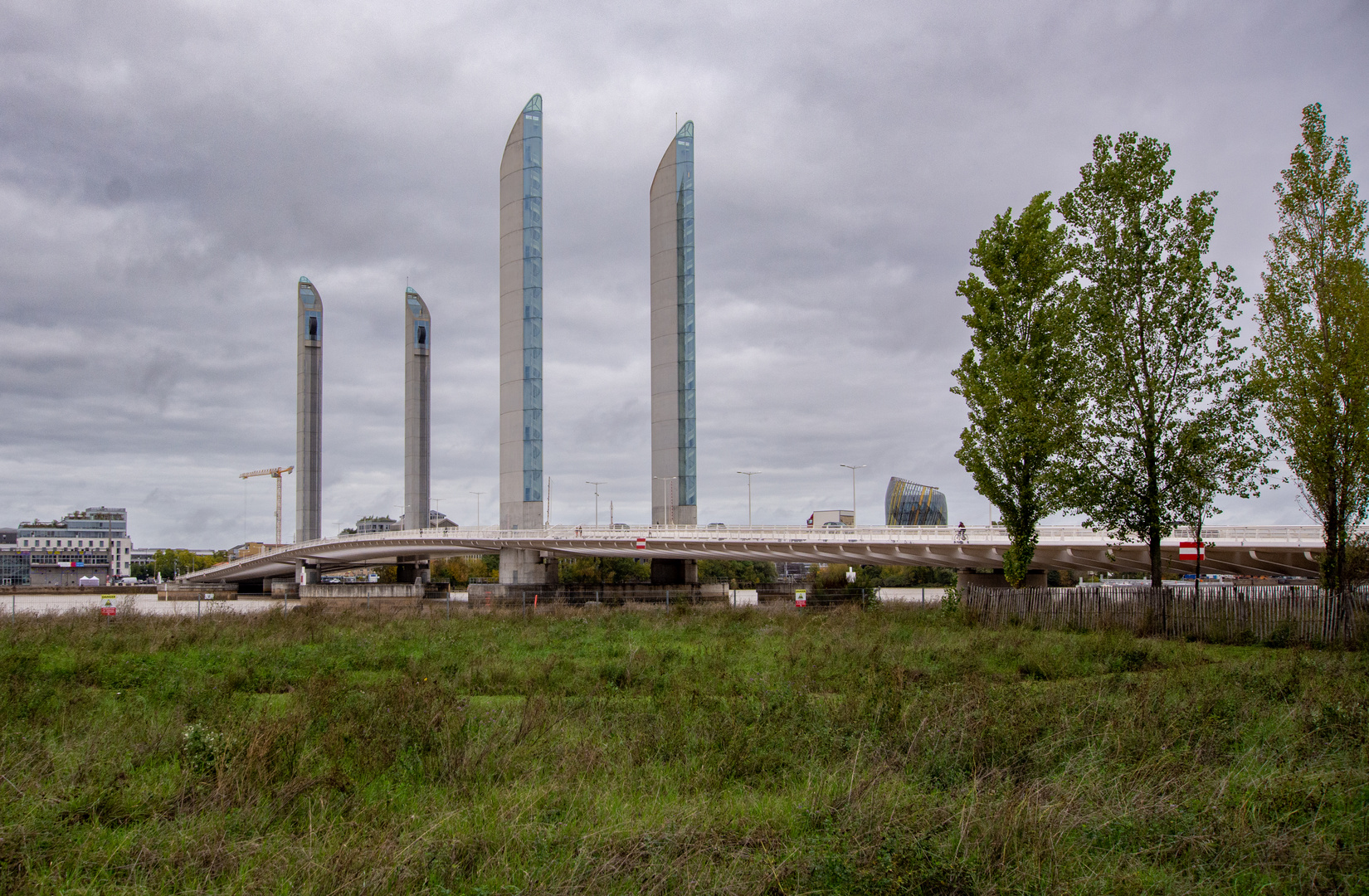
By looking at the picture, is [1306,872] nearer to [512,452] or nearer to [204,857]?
[204,857]

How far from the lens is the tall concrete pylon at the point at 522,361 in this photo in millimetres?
70938

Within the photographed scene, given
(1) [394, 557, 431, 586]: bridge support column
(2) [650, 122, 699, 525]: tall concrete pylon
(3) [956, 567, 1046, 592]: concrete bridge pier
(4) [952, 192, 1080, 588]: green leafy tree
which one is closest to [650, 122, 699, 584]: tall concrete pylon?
(2) [650, 122, 699, 525]: tall concrete pylon

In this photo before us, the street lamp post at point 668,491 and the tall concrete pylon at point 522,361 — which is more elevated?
the tall concrete pylon at point 522,361

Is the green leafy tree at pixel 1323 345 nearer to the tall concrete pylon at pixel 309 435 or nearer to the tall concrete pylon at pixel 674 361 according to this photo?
the tall concrete pylon at pixel 674 361

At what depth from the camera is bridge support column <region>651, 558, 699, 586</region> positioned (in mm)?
70125

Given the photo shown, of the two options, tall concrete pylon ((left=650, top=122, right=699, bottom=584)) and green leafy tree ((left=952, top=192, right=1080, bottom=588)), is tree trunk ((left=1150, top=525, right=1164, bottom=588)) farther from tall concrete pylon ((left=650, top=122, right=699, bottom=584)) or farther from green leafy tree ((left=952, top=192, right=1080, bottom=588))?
tall concrete pylon ((left=650, top=122, right=699, bottom=584))

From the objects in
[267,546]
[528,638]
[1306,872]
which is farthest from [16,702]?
[267,546]

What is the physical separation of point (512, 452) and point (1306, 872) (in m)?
67.2

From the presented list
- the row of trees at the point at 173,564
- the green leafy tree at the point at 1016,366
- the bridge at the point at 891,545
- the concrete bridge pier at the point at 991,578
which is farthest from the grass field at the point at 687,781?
the row of trees at the point at 173,564

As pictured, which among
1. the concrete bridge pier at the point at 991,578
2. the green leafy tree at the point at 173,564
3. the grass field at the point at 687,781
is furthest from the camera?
the green leafy tree at the point at 173,564

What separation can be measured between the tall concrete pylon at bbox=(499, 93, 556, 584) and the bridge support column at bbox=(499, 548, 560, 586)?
2.43 feet

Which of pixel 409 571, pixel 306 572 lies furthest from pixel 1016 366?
pixel 409 571

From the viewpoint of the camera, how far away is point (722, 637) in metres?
25.2

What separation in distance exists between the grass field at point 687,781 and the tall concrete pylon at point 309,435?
328 ft
